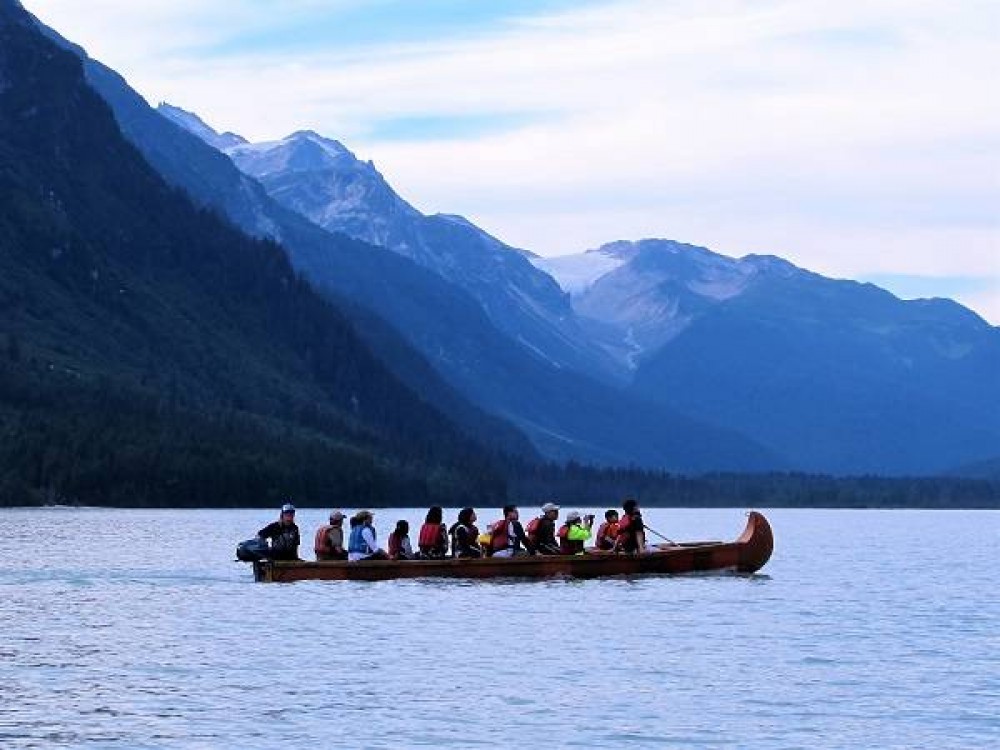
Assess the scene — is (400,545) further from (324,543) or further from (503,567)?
(503,567)

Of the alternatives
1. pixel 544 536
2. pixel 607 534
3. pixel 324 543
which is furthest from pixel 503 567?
pixel 324 543

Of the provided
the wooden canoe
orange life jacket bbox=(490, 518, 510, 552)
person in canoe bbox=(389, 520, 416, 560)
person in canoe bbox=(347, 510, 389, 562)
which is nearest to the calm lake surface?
the wooden canoe

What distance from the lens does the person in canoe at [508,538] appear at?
87750 millimetres

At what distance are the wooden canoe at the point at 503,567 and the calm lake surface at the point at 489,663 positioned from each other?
0.99 meters

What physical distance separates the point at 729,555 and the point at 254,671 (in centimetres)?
3961

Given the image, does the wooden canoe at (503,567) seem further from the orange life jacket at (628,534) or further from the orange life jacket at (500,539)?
the orange life jacket at (500,539)

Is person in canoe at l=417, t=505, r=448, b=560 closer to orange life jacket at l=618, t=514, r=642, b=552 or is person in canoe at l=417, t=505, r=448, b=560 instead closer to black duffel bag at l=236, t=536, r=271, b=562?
black duffel bag at l=236, t=536, r=271, b=562

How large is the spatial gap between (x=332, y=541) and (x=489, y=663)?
26.4 m

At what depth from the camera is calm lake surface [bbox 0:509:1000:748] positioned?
47938 mm

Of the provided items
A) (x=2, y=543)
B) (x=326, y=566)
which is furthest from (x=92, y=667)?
(x=2, y=543)

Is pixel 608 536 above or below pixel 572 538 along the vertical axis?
above

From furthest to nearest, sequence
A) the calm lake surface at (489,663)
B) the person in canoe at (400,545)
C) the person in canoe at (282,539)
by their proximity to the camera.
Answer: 1. the person in canoe at (282,539)
2. the person in canoe at (400,545)
3. the calm lake surface at (489,663)

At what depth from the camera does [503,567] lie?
86875 millimetres

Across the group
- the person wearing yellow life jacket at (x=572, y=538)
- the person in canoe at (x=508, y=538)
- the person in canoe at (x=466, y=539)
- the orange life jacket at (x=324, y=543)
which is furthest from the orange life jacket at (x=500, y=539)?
the orange life jacket at (x=324, y=543)
